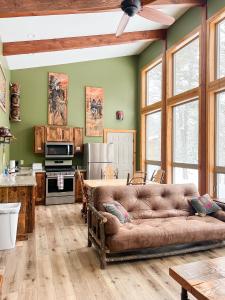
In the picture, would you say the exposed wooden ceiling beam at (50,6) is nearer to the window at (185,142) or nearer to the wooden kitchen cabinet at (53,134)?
the window at (185,142)

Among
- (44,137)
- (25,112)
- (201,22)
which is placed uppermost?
(201,22)

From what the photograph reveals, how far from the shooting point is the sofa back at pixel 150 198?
11.9 ft

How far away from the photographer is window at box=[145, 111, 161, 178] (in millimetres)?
7258

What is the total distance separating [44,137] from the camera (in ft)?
22.7

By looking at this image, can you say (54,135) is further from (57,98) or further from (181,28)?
(181,28)

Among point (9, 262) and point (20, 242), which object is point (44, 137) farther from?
point (9, 262)

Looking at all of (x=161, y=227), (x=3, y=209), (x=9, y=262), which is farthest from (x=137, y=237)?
(x=3, y=209)

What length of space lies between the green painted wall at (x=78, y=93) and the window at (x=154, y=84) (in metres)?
0.52

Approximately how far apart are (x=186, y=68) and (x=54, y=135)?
3.77 m

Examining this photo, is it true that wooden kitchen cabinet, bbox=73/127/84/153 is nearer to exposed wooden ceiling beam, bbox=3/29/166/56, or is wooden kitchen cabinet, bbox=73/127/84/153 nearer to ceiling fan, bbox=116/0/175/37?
exposed wooden ceiling beam, bbox=3/29/166/56

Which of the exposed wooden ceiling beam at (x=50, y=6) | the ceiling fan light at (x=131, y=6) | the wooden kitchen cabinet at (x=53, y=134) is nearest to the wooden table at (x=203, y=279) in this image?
the ceiling fan light at (x=131, y=6)

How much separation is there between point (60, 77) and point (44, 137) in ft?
5.98

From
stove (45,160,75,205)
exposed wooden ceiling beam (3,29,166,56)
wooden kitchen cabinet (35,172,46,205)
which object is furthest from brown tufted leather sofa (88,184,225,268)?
exposed wooden ceiling beam (3,29,166,56)

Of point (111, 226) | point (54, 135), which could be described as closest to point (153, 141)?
point (54, 135)
